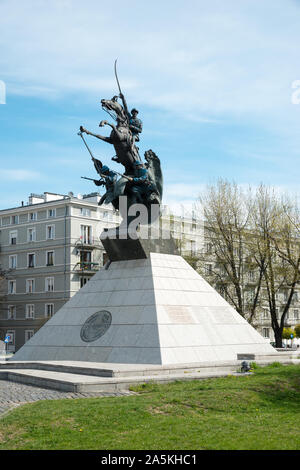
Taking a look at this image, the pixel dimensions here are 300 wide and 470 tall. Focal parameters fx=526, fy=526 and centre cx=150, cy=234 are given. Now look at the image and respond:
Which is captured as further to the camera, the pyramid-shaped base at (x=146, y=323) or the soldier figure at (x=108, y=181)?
the soldier figure at (x=108, y=181)

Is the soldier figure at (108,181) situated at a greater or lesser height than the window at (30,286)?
greater

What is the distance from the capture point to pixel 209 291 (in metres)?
22.5

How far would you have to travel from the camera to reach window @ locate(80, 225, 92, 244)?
188 ft

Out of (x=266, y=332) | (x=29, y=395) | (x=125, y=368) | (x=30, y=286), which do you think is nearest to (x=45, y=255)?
(x=30, y=286)

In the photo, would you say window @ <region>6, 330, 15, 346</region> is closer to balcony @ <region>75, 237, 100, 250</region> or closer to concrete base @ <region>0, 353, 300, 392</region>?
balcony @ <region>75, 237, 100, 250</region>

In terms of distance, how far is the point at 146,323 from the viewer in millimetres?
18750

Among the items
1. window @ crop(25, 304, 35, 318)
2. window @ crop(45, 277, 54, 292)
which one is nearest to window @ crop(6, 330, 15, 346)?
window @ crop(25, 304, 35, 318)

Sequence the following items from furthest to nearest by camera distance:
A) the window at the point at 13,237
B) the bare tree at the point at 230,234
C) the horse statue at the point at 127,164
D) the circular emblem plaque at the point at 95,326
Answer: the window at the point at 13,237 → the bare tree at the point at 230,234 → the horse statue at the point at 127,164 → the circular emblem plaque at the point at 95,326

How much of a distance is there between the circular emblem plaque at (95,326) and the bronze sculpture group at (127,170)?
543 centimetres

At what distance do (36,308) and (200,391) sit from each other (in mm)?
47166

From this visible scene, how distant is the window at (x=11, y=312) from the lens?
58969mm

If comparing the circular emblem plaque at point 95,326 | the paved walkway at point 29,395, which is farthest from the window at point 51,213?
the paved walkway at point 29,395

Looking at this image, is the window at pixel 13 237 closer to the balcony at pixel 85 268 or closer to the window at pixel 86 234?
the window at pixel 86 234
